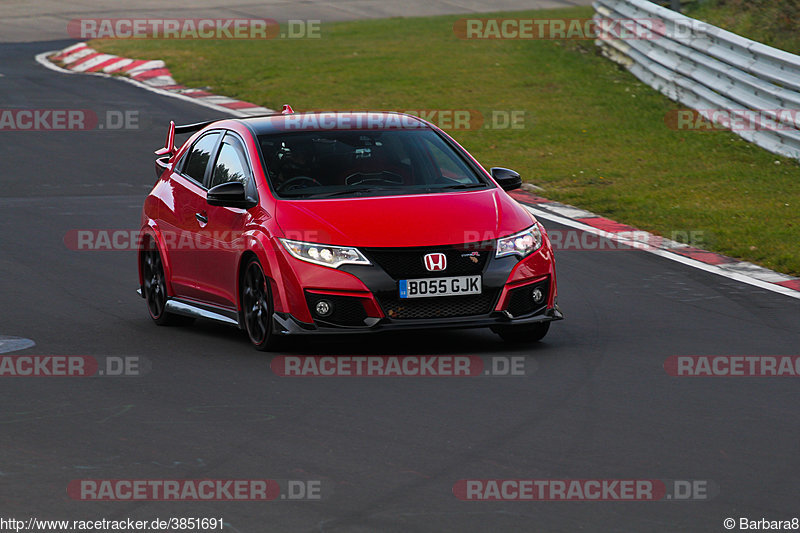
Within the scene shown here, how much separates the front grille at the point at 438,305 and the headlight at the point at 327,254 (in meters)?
0.27

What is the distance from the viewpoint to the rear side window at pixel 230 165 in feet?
32.7

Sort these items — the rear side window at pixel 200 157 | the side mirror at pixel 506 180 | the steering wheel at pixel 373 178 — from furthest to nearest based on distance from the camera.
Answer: the rear side window at pixel 200 157 < the side mirror at pixel 506 180 < the steering wheel at pixel 373 178

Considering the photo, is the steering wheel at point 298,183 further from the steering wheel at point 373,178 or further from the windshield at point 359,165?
the steering wheel at point 373,178

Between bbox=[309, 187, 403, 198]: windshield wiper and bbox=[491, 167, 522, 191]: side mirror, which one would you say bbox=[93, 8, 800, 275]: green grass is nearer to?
bbox=[491, 167, 522, 191]: side mirror

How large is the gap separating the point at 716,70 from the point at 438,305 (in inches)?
465

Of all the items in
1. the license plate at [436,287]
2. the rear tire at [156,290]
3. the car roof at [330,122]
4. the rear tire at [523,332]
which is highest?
the car roof at [330,122]

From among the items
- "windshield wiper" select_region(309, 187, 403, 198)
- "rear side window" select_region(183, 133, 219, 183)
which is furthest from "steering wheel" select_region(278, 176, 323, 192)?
"rear side window" select_region(183, 133, 219, 183)

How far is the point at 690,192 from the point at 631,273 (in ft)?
13.6

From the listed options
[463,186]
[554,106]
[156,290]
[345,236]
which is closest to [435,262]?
[345,236]

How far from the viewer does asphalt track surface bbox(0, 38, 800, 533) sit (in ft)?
19.4

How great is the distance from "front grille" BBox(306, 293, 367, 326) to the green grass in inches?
190

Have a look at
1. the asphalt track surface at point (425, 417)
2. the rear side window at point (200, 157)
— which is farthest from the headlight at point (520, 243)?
the rear side window at point (200, 157)

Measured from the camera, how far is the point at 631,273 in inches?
→ 482

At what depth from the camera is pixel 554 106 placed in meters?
22.2
